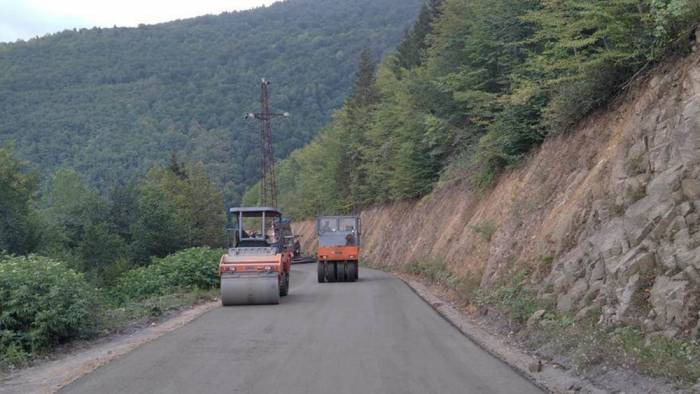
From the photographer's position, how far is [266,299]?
21672 mm

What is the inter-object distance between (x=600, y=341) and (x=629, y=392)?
1870mm

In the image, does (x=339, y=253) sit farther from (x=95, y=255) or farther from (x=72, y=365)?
(x=95, y=255)

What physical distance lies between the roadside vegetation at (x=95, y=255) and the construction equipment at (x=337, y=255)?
4982 mm

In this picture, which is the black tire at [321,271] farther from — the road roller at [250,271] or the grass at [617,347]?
the grass at [617,347]

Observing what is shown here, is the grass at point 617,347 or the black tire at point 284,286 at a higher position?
the grass at point 617,347

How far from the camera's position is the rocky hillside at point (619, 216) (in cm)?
1054

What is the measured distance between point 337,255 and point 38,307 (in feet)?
64.3

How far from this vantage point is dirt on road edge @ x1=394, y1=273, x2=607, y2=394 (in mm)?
9695

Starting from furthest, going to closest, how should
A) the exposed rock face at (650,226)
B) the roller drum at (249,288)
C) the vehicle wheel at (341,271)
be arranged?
the vehicle wheel at (341,271) < the roller drum at (249,288) < the exposed rock face at (650,226)

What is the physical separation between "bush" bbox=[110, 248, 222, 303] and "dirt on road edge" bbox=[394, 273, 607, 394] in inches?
511

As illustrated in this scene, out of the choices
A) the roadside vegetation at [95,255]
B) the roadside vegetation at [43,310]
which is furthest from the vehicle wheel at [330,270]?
the roadside vegetation at [43,310]

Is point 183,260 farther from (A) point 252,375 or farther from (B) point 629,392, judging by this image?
(B) point 629,392

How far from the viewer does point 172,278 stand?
28172 millimetres

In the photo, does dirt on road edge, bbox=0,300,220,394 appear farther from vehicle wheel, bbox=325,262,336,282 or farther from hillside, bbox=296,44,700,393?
vehicle wheel, bbox=325,262,336,282
